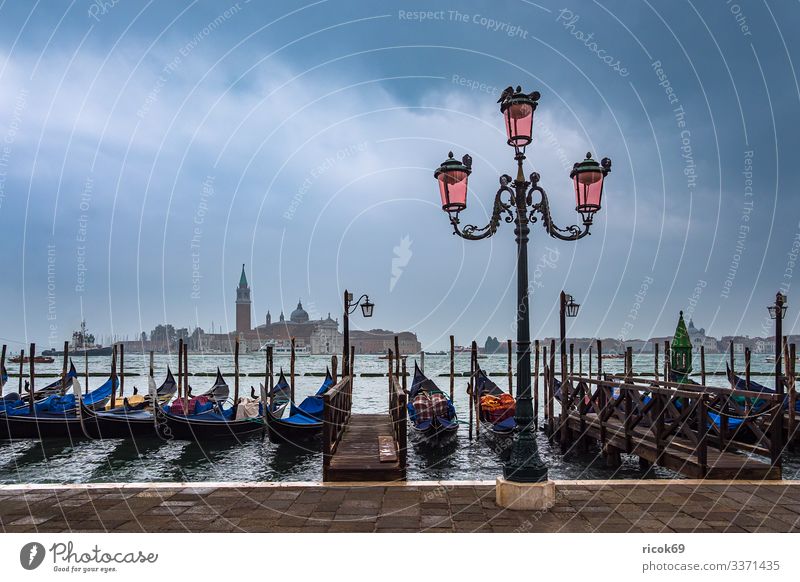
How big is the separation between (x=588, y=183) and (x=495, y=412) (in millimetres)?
12150

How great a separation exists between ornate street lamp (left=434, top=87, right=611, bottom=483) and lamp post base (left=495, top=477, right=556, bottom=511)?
65 mm

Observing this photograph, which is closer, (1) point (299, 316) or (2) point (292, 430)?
(2) point (292, 430)

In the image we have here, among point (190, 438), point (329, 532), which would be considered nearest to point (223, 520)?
point (329, 532)

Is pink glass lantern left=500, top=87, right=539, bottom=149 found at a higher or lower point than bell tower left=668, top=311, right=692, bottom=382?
higher

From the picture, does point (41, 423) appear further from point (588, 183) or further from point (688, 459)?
point (588, 183)

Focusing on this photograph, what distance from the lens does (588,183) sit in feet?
18.3

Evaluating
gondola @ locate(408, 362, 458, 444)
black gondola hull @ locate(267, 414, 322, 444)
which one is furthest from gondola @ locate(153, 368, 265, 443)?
gondola @ locate(408, 362, 458, 444)

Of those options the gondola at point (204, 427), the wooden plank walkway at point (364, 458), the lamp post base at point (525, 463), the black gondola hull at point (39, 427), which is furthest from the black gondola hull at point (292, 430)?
the lamp post base at point (525, 463)

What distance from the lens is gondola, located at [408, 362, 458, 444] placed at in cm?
1524

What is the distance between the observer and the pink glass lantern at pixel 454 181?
5559mm

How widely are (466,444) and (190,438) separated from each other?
26.3ft

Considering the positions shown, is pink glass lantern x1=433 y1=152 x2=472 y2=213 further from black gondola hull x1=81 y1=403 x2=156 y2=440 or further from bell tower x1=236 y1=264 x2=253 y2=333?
bell tower x1=236 y1=264 x2=253 y2=333

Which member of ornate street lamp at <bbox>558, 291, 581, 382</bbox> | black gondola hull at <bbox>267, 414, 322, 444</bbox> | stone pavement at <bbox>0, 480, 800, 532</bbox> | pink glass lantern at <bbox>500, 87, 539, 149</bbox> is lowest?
black gondola hull at <bbox>267, 414, 322, 444</bbox>

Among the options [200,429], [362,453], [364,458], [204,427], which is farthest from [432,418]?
[364,458]
